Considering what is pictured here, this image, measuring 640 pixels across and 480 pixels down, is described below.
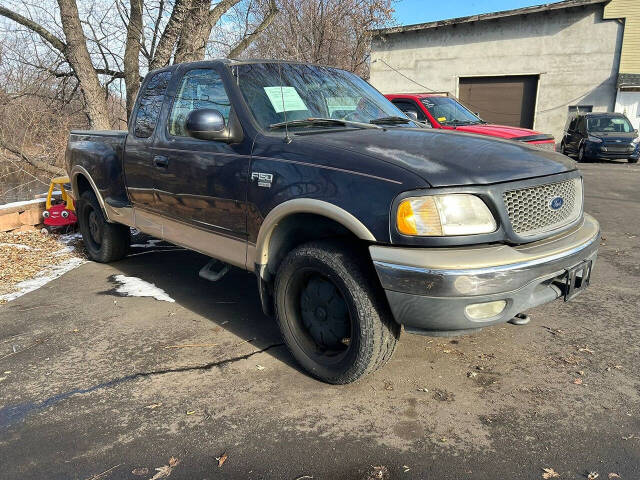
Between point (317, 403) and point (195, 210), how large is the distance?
174 centimetres

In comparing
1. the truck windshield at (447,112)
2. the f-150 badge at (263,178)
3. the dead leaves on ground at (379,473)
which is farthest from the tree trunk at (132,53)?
the dead leaves on ground at (379,473)

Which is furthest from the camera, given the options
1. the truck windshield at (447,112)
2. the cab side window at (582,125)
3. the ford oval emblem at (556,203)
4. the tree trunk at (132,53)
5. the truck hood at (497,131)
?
the cab side window at (582,125)

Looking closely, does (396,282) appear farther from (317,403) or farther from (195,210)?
(195,210)

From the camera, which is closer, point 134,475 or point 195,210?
point 134,475

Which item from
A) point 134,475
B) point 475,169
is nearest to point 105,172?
point 134,475

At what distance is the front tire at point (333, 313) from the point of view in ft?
9.02

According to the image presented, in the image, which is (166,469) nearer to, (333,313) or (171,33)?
(333,313)

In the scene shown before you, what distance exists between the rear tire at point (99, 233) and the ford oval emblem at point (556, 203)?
175 inches

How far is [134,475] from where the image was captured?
2357mm

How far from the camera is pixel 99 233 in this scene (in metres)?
5.77

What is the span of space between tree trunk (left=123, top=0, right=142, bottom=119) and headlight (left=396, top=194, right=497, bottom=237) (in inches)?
352

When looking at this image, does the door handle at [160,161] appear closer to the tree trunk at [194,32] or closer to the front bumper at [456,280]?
the front bumper at [456,280]

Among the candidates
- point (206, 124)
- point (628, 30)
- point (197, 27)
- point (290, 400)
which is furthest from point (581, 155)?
point (290, 400)

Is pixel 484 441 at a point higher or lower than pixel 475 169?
lower
